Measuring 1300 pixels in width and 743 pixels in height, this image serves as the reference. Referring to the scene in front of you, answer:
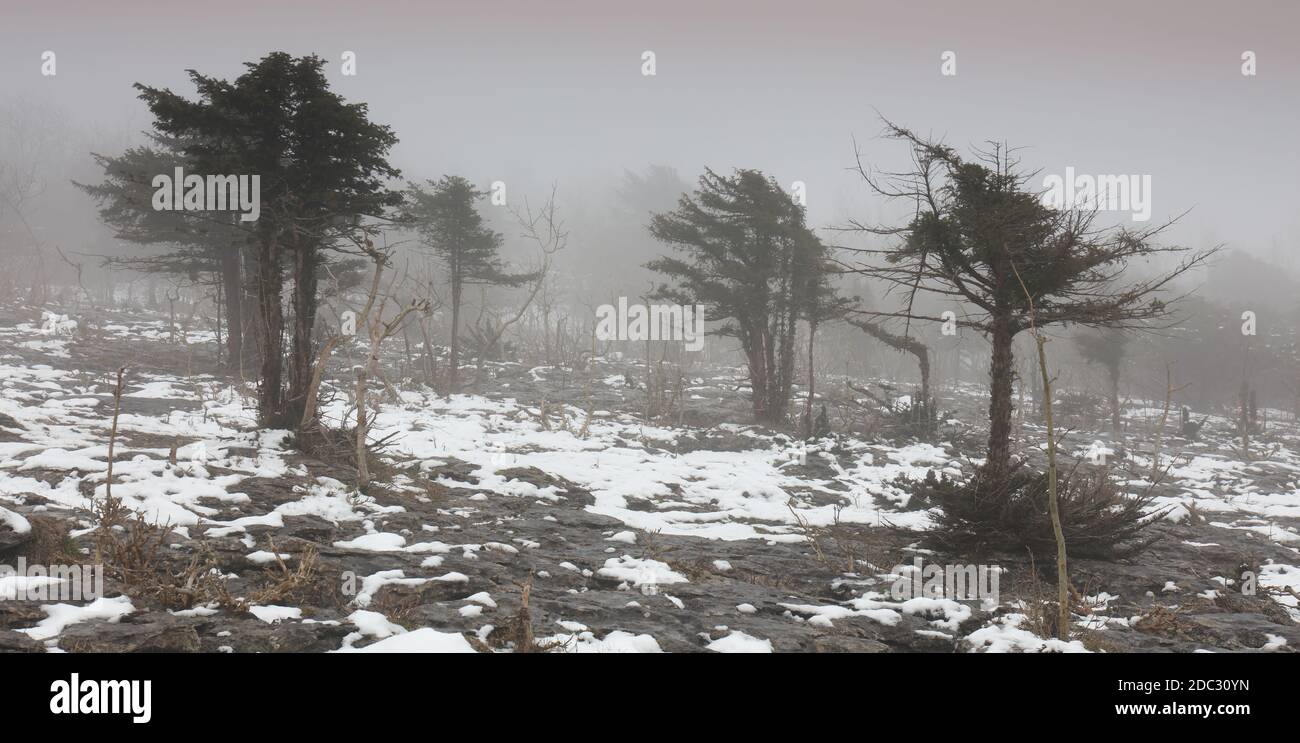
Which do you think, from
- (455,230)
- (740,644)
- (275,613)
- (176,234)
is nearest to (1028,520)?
(740,644)

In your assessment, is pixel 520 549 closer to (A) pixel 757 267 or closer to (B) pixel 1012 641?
(B) pixel 1012 641

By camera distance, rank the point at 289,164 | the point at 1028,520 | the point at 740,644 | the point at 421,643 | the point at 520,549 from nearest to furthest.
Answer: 1. the point at 421,643
2. the point at 740,644
3. the point at 520,549
4. the point at 1028,520
5. the point at 289,164

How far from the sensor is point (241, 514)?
7.38 m

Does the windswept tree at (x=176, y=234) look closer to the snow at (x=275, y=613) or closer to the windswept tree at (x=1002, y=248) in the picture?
the snow at (x=275, y=613)

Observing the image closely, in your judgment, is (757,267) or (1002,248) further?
(757,267)

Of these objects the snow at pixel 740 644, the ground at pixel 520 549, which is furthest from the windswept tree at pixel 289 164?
the snow at pixel 740 644

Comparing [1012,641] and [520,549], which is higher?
[1012,641]

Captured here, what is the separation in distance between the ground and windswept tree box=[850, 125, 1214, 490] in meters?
2.73

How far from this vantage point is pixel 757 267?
823 inches

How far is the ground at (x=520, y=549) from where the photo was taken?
4.84 metres

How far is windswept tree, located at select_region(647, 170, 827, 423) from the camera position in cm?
2064

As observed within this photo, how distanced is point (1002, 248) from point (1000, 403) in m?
2.15

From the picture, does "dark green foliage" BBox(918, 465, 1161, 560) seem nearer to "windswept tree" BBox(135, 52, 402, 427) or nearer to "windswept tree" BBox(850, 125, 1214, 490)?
"windswept tree" BBox(850, 125, 1214, 490)
